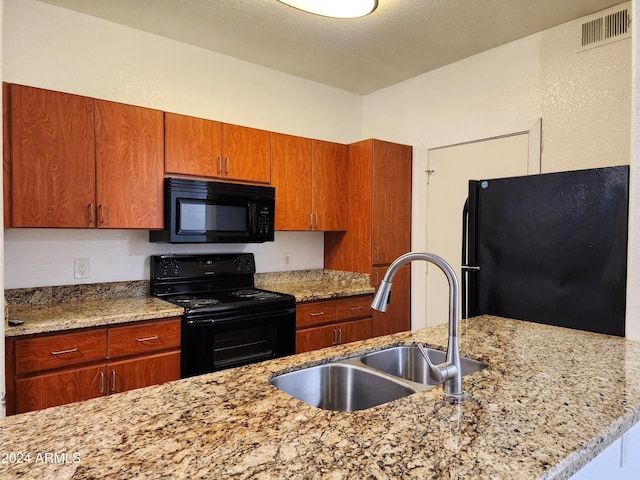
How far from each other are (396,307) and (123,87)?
2655 mm

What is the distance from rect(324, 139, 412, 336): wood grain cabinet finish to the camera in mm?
3408

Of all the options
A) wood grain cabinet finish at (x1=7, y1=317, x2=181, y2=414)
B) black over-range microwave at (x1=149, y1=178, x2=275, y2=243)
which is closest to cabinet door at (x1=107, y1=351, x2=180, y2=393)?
wood grain cabinet finish at (x1=7, y1=317, x2=181, y2=414)

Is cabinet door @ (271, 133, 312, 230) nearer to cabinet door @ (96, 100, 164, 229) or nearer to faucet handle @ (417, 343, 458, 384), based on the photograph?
cabinet door @ (96, 100, 164, 229)

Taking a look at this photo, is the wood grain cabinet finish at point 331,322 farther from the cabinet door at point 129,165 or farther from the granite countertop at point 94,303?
the cabinet door at point 129,165

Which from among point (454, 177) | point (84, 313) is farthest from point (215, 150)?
point (454, 177)

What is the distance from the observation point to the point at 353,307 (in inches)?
129

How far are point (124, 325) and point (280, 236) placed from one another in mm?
1612

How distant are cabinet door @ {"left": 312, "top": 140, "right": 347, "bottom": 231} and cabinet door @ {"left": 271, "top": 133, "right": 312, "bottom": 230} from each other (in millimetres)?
69

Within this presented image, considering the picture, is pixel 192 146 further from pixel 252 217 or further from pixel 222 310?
pixel 222 310

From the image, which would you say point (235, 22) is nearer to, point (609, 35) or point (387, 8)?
point (387, 8)

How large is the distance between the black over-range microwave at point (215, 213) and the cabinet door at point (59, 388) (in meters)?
0.89

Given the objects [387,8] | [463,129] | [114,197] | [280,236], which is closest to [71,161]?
[114,197]

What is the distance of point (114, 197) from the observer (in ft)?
8.07

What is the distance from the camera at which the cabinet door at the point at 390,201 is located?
11.2 ft
